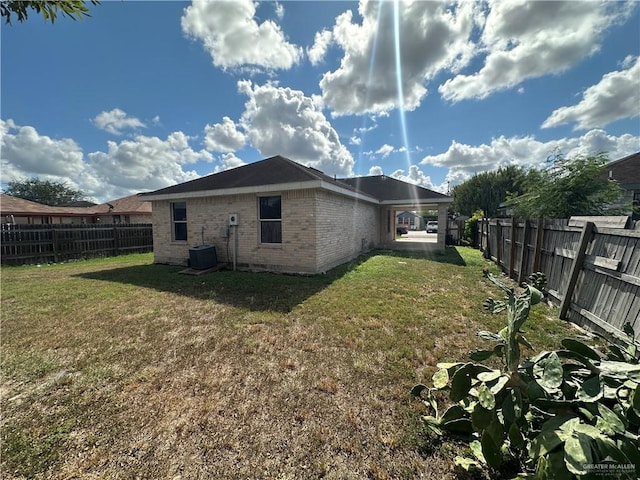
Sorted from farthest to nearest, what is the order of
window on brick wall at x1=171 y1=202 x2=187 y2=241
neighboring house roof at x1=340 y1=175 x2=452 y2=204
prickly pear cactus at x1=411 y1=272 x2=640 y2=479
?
neighboring house roof at x1=340 y1=175 x2=452 y2=204 < window on brick wall at x1=171 y1=202 x2=187 y2=241 < prickly pear cactus at x1=411 y1=272 x2=640 y2=479

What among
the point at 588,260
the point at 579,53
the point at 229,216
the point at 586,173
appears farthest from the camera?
the point at 229,216

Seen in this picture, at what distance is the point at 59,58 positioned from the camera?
7.89 m

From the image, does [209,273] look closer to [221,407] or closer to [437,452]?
[221,407]

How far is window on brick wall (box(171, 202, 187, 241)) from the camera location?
9531 millimetres

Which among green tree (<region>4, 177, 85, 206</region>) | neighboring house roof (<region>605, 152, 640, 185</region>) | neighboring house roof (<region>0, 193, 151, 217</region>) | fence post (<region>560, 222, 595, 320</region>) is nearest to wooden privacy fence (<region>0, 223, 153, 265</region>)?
neighboring house roof (<region>0, 193, 151, 217</region>)

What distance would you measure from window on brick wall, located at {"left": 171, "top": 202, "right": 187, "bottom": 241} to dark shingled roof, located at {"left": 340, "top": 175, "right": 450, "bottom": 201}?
1044 centimetres

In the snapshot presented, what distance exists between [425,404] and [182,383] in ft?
8.26

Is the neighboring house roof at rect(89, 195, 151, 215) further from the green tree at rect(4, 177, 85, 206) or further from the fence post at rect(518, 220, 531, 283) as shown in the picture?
the green tree at rect(4, 177, 85, 206)

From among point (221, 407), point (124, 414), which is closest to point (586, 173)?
point (221, 407)

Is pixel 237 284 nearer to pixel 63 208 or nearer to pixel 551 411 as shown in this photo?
pixel 551 411

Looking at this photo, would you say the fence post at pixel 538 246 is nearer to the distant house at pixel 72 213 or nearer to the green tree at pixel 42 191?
the distant house at pixel 72 213

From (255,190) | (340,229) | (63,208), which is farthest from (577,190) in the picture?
(63,208)

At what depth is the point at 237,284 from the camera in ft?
21.6

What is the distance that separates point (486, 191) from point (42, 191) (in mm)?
73561
